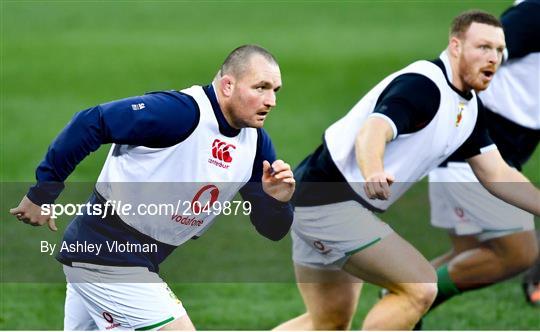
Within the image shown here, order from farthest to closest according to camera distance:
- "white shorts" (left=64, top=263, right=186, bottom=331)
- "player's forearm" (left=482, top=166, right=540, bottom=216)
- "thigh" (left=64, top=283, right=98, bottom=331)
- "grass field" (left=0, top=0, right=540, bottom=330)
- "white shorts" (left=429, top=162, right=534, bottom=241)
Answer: "grass field" (left=0, top=0, right=540, bottom=330)
"white shorts" (left=429, top=162, right=534, bottom=241)
"player's forearm" (left=482, top=166, right=540, bottom=216)
"thigh" (left=64, top=283, right=98, bottom=331)
"white shorts" (left=64, top=263, right=186, bottom=331)

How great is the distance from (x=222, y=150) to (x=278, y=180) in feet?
1.08

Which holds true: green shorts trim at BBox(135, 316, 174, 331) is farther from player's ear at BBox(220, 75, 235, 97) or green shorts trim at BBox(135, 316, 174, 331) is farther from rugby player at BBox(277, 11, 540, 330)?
rugby player at BBox(277, 11, 540, 330)

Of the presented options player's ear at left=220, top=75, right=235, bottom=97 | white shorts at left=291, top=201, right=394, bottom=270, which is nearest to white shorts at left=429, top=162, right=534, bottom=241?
white shorts at left=291, top=201, right=394, bottom=270

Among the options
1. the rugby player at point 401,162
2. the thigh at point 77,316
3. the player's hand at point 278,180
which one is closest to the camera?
the player's hand at point 278,180

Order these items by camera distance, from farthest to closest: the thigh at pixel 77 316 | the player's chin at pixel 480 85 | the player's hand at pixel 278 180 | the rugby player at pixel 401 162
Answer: the player's chin at pixel 480 85 → the rugby player at pixel 401 162 → the thigh at pixel 77 316 → the player's hand at pixel 278 180

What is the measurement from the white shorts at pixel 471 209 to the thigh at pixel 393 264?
6.53 feet

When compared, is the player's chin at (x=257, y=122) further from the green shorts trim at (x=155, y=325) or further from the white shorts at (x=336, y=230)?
the white shorts at (x=336, y=230)

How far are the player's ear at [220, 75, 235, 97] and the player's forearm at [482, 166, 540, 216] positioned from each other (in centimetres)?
200

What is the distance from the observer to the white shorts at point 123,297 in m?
7.01

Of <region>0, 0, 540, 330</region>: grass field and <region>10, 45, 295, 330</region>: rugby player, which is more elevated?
<region>10, 45, 295, 330</region>: rugby player

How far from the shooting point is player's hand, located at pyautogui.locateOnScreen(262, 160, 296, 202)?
6.91 meters

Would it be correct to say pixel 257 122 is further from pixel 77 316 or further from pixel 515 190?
pixel 515 190

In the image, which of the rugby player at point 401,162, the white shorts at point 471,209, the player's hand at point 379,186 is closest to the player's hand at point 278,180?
the player's hand at point 379,186

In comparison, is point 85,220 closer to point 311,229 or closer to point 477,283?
point 311,229
